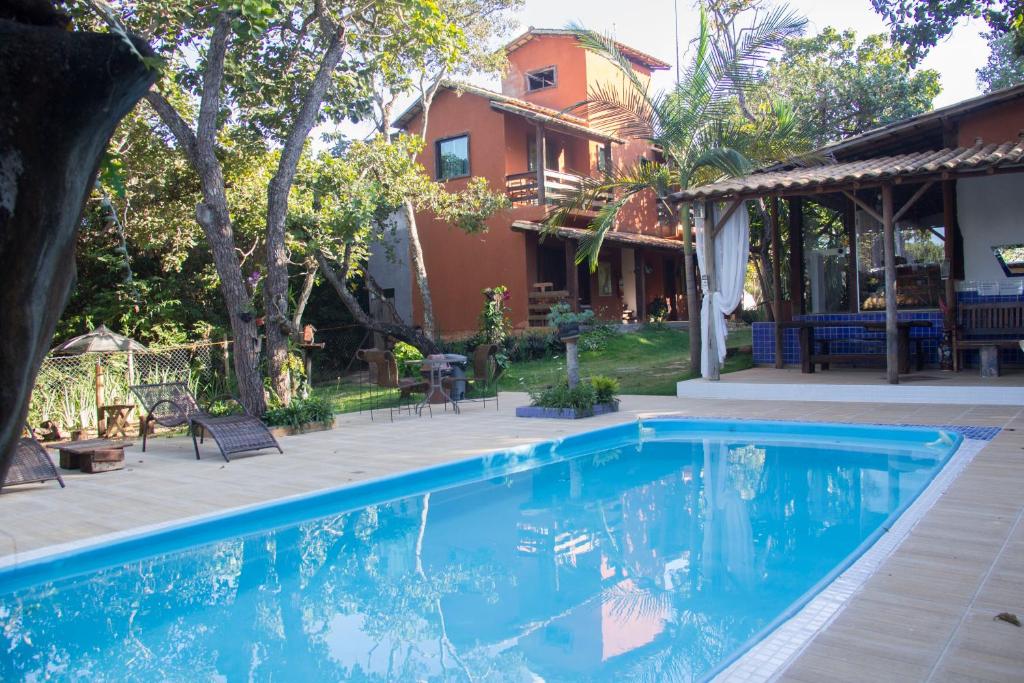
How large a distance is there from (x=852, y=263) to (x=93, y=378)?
12.9m

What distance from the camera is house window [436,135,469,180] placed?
2241cm

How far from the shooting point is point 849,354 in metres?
12.7

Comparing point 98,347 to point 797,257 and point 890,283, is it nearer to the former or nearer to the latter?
point 890,283

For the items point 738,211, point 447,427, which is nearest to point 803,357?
point 738,211

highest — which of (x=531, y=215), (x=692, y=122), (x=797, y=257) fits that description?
(x=692, y=122)

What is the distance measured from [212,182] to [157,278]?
704cm

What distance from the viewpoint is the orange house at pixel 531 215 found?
20859 mm

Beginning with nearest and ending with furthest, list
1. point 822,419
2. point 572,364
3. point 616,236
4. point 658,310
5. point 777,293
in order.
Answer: point 822,419 < point 572,364 < point 777,293 < point 616,236 < point 658,310

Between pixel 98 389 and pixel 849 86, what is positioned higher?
pixel 849 86

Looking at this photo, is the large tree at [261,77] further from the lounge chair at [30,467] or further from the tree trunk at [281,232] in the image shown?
the lounge chair at [30,467]

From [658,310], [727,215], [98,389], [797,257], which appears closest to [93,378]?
[98,389]

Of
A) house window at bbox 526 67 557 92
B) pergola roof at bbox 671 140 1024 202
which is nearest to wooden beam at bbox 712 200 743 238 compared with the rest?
pergola roof at bbox 671 140 1024 202

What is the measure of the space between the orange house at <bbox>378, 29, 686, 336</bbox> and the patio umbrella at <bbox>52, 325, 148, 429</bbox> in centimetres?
1046

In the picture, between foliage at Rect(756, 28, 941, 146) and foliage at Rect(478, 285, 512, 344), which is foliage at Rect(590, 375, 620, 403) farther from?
foliage at Rect(756, 28, 941, 146)
